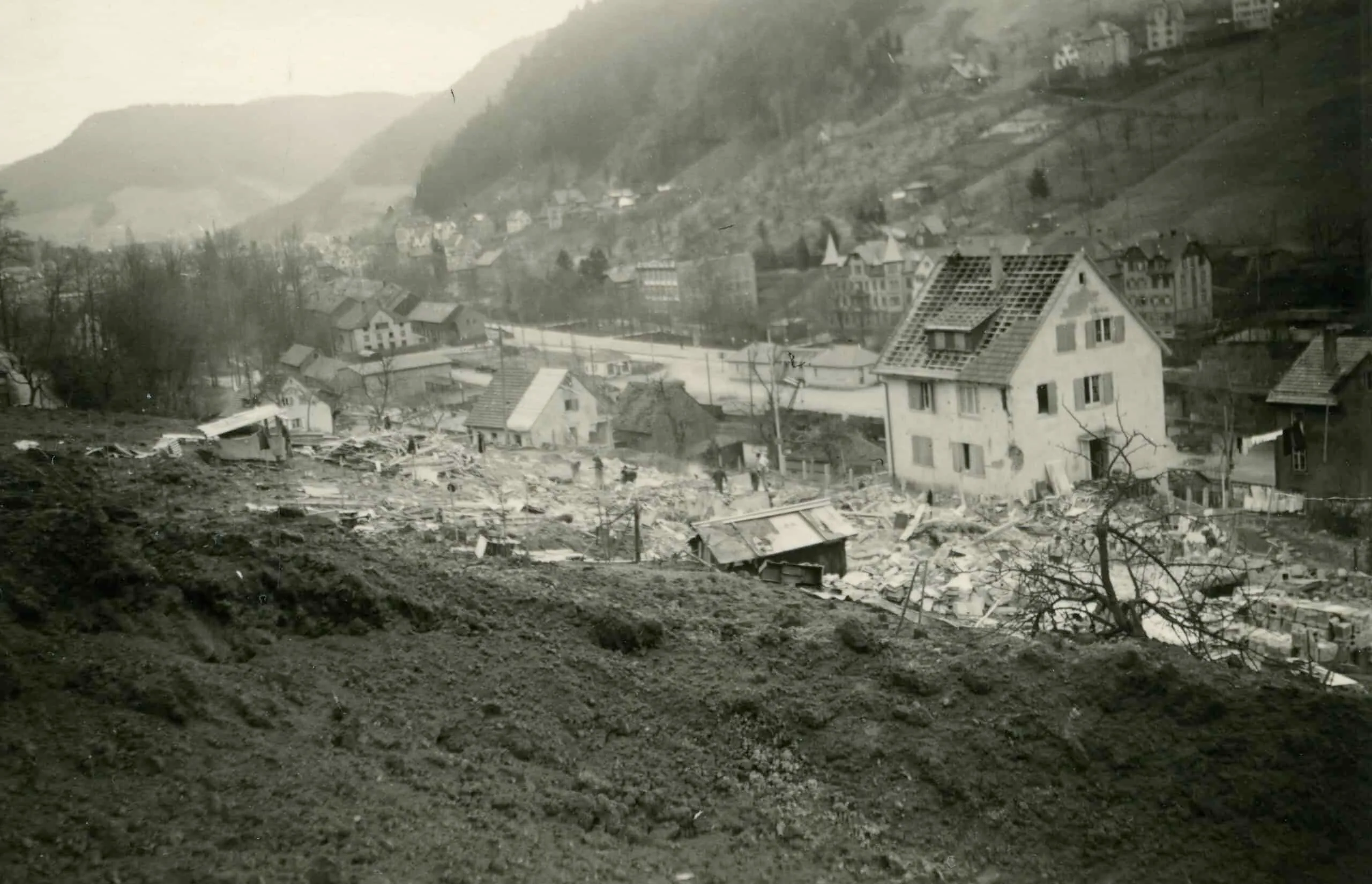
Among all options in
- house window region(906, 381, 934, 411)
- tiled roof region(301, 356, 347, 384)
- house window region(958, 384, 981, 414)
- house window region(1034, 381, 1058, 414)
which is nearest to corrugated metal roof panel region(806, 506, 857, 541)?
house window region(1034, 381, 1058, 414)

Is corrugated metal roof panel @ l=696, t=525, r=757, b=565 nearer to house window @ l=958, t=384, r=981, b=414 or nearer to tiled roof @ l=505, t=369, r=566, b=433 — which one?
house window @ l=958, t=384, r=981, b=414

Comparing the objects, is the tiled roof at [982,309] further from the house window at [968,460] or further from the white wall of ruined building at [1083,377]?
the house window at [968,460]

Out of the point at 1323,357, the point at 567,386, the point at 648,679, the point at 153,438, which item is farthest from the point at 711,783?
the point at 567,386

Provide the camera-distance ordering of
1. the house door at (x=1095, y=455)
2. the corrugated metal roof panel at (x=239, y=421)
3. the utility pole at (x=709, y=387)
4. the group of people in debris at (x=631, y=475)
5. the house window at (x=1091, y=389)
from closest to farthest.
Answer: the corrugated metal roof panel at (x=239, y=421) < the house door at (x=1095, y=455) < the house window at (x=1091, y=389) < the group of people in debris at (x=631, y=475) < the utility pole at (x=709, y=387)

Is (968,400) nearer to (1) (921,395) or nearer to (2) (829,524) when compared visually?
(1) (921,395)

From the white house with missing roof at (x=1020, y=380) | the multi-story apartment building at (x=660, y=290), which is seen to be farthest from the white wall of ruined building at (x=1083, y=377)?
the multi-story apartment building at (x=660, y=290)

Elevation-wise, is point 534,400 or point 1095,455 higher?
point 534,400

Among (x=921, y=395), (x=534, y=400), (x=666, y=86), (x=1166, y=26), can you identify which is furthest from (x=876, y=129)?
(x=921, y=395)
